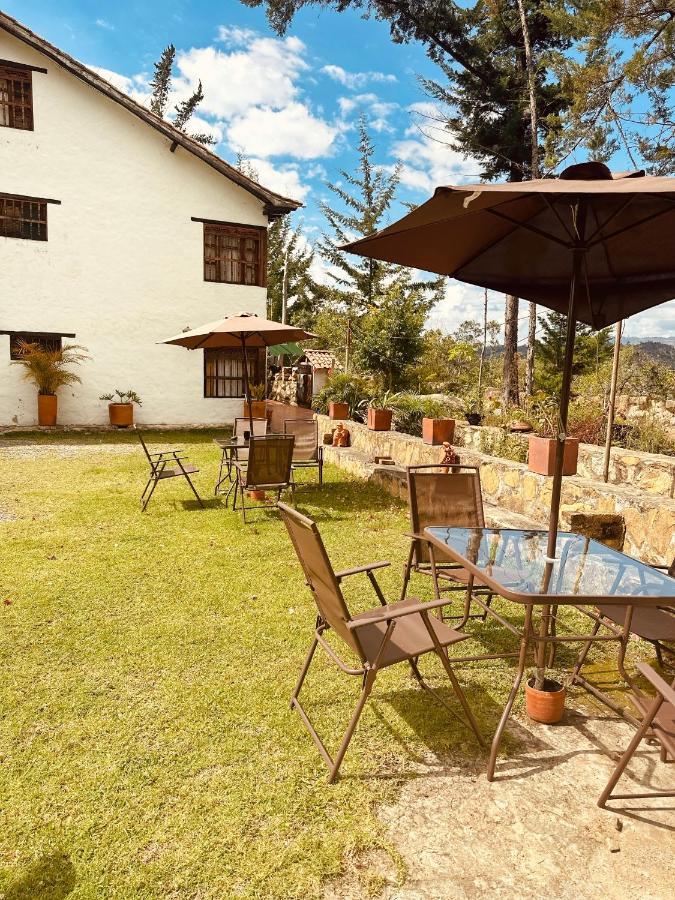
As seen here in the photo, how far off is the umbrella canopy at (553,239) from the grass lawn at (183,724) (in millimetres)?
2359

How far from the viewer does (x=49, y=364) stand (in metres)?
12.8

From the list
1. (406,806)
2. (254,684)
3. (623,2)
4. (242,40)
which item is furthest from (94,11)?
(406,806)

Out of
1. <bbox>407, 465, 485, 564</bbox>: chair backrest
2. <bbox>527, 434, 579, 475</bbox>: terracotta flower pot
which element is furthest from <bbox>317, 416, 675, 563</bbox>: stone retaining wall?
<bbox>407, 465, 485, 564</bbox>: chair backrest

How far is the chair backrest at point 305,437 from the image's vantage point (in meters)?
7.66

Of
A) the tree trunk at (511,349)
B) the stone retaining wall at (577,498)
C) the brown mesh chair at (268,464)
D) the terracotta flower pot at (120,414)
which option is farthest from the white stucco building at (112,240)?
the brown mesh chair at (268,464)

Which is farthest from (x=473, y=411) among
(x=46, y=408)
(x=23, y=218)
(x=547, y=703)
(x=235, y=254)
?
(x=23, y=218)

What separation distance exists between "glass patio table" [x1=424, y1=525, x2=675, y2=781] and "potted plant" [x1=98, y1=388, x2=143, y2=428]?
1220 cm

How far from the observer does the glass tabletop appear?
2387 millimetres

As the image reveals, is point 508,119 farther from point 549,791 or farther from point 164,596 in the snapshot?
point 549,791

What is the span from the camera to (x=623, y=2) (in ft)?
30.3

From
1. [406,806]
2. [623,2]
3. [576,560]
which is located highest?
[623,2]

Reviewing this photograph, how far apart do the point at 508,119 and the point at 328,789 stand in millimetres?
16949

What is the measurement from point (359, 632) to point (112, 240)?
13.8 meters

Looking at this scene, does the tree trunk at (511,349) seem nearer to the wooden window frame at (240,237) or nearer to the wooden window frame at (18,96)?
the wooden window frame at (240,237)
